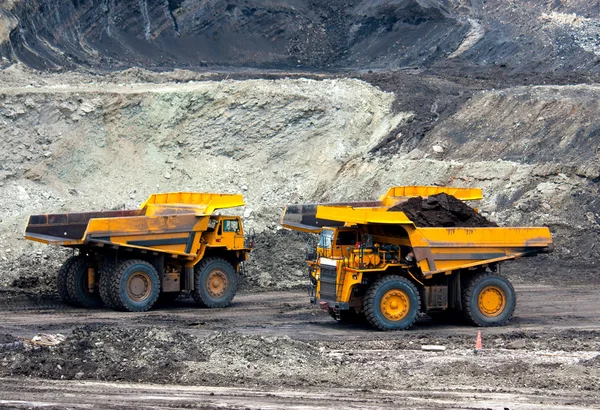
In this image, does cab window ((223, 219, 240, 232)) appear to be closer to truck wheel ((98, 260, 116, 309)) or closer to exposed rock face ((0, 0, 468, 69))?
truck wheel ((98, 260, 116, 309))

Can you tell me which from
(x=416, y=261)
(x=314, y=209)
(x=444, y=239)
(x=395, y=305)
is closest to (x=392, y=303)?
(x=395, y=305)

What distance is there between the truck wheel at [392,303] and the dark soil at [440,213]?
3.44 feet

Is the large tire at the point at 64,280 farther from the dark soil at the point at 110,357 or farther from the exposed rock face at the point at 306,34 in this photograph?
the exposed rock face at the point at 306,34

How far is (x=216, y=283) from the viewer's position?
65.5ft

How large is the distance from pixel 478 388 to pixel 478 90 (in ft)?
74.5

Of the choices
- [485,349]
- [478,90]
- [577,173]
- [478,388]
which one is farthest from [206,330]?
[478,90]

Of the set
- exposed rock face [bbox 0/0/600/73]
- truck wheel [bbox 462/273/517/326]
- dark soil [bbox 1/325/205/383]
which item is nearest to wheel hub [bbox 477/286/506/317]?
truck wheel [bbox 462/273/517/326]

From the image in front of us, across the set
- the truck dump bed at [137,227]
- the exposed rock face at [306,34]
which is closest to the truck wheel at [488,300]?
the truck dump bed at [137,227]

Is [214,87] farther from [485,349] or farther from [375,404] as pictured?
[375,404]

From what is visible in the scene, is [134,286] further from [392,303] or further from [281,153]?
[281,153]

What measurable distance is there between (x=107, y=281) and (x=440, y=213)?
6674 mm

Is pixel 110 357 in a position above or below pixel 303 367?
above

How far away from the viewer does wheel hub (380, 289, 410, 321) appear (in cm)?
1596

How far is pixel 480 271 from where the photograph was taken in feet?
54.4
